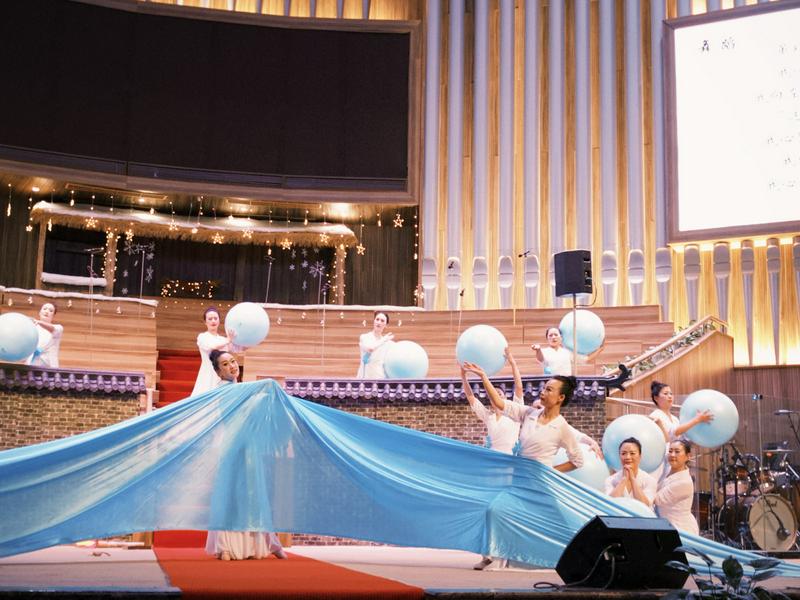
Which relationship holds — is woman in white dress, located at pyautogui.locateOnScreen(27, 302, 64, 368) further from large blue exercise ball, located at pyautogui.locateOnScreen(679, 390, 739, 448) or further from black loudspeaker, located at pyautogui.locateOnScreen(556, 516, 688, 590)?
black loudspeaker, located at pyautogui.locateOnScreen(556, 516, 688, 590)

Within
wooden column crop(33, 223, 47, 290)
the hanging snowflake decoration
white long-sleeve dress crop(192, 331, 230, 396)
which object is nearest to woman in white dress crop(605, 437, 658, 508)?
white long-sleeve dress crop(192, 331, 230, 396)

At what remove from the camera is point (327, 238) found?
17109 mm

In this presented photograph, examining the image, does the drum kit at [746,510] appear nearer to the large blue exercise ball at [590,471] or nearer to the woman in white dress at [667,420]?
the woman in white dress at [667,420]

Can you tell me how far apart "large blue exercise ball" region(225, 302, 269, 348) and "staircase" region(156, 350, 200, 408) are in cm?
285

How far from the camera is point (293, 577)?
6102 millimetres

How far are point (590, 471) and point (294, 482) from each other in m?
2.51

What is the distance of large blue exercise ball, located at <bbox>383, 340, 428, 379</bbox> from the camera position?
37.0 feet

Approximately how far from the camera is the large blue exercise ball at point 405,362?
37.0 ft

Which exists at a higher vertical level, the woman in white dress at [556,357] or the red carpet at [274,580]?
the woman in white dress at [556,357]

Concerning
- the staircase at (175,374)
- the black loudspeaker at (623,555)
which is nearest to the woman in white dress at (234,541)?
the black loudspeaker at (623,555)

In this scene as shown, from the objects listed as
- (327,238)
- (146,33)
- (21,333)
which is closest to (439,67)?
(327,238)

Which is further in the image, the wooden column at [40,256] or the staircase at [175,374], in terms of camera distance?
the wooden column at [40,256]

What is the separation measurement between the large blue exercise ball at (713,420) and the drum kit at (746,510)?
62.4 inches

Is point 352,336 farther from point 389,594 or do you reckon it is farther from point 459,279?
point 389,594
